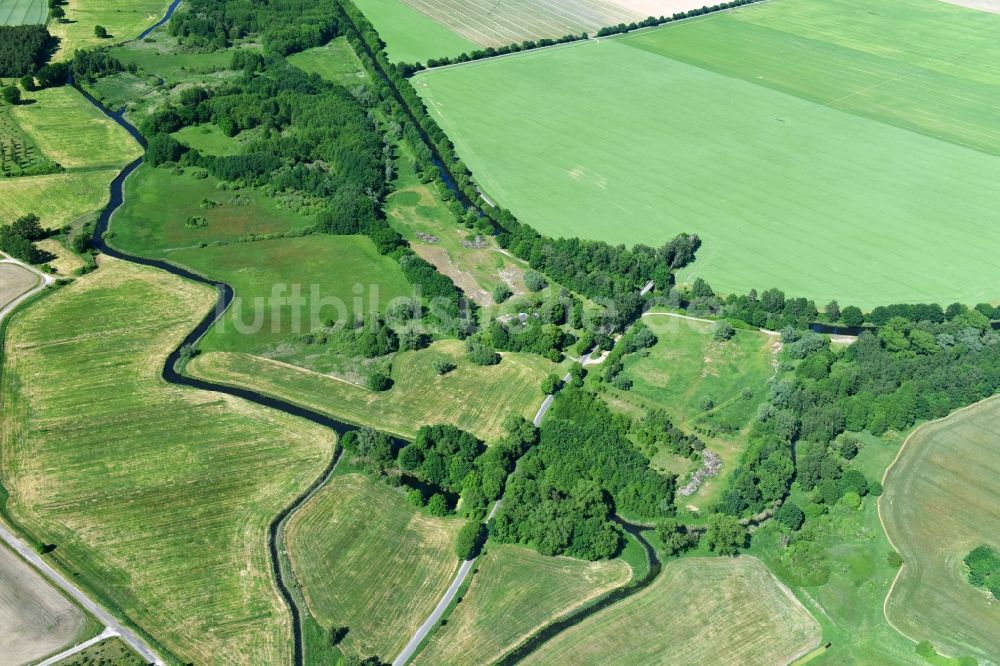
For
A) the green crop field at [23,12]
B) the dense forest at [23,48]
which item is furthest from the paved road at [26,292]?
the green crop field at [23,12]

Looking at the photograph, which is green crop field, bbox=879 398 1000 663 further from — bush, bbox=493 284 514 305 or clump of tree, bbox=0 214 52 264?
clump of tree, bbox=0 214 52 264

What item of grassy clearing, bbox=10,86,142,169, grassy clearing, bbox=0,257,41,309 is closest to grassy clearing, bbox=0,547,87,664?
grassy clearing, bbox=0,257,41,309

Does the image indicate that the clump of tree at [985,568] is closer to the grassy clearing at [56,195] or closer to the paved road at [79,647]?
the paved road at [79,647]

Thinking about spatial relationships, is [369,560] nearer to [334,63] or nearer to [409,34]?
[334,63]

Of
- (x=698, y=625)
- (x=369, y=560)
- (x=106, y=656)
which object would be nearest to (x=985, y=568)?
(x=698, y=625)

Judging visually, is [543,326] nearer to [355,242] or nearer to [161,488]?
[355,242]
